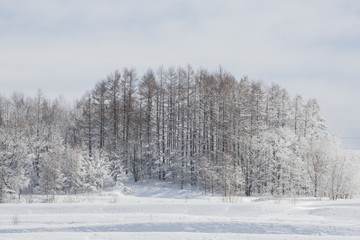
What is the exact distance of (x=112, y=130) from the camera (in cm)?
5225

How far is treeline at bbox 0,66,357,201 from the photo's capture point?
132ft

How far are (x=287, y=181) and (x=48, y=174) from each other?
24740 millimetres

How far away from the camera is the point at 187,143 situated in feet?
157

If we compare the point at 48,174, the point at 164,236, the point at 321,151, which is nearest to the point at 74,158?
the point at 48,174

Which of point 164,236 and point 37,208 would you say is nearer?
point 164,236

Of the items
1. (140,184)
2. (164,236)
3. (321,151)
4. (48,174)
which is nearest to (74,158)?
(48,174)

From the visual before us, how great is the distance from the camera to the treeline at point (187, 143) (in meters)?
40.2

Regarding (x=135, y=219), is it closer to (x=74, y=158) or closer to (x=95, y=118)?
(x=74, y=158)

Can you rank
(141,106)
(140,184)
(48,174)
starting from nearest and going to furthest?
(48,174), (140,184), (141,106)

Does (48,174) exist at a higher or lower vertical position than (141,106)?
lower

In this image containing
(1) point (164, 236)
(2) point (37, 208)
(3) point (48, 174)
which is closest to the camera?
(1) point (164, 236)

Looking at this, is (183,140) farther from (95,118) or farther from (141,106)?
(95,118)

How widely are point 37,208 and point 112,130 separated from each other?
109 ft

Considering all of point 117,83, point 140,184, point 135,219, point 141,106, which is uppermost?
point 117,83
